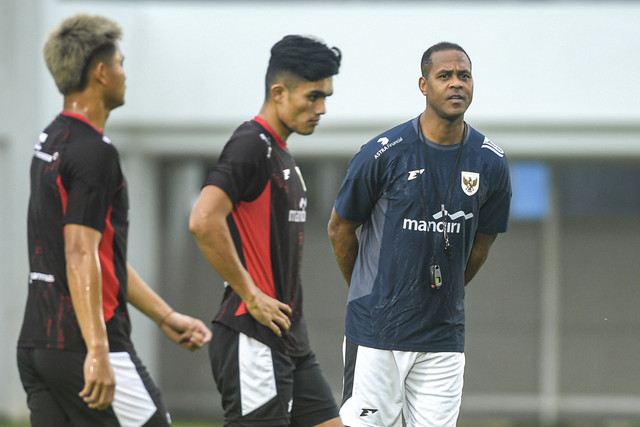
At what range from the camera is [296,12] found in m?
9.70

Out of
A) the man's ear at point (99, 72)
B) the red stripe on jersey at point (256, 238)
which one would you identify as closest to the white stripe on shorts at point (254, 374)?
the red stripe on jersey at point (256, 238)

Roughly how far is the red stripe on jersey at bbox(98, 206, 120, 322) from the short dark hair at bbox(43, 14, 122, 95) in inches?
20.5

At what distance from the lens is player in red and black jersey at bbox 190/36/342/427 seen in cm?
403

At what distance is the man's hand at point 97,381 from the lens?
3.47m

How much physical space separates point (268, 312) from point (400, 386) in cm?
61

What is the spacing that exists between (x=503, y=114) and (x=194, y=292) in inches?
145

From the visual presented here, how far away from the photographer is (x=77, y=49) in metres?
3.79

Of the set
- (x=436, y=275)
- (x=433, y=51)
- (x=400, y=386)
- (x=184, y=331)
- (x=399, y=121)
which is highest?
(x=399, y=121)

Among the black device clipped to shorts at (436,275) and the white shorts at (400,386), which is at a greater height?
the black device clipped to shorts at (436,275)

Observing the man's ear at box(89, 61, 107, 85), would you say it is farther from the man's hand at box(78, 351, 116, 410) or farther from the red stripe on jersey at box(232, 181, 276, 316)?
the man's hand at box(78, 351, 116, 410)

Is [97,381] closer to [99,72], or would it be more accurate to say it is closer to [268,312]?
[268,312]

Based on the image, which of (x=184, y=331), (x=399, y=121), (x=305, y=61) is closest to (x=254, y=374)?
(x=184, y=331)

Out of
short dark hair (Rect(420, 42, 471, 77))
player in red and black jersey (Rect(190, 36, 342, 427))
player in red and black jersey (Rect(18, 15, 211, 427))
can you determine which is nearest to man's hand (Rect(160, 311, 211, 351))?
player in red and black jersey (Rect(190, 36, 342, 427))

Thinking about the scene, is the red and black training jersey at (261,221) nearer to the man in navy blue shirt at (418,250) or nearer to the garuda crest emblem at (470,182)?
the man in navy blue shirt at (418,250)
